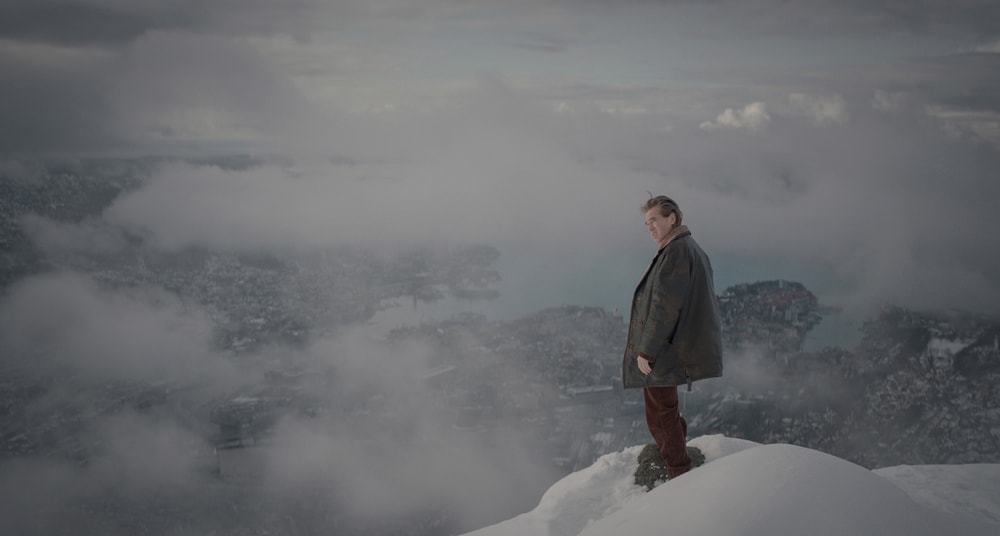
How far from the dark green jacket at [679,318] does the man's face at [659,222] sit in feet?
0.52

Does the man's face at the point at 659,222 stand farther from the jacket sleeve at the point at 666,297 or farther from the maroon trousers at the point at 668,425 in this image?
the maroon trousers at the point at 668,425

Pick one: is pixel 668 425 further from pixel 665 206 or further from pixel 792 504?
pixel 665 206

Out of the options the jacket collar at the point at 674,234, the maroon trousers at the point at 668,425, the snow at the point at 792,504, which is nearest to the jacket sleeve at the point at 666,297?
the jacket collar at the point at 674,234

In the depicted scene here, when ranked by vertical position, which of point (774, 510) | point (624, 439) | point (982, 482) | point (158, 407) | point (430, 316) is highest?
point (774, 510)

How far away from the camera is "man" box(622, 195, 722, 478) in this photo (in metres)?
4.56

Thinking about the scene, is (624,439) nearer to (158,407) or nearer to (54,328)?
(158,407)

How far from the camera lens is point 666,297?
4.56m

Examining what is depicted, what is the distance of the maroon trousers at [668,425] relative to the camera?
497 centimetres

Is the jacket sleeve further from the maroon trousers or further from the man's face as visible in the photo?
the maroon trousers

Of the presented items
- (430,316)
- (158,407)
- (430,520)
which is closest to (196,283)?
(158,407)

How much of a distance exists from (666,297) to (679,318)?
307 millimetres

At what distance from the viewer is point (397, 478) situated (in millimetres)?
58125

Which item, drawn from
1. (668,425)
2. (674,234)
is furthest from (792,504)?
(674,234)

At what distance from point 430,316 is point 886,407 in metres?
61.0
